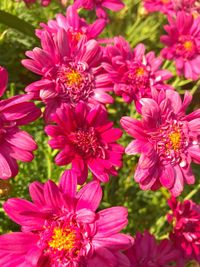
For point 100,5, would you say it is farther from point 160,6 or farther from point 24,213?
point 24,213

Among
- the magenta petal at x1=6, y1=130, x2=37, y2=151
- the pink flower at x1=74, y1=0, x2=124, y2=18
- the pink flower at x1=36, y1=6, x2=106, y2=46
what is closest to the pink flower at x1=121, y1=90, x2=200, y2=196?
the magenta petal at x1=6, y1=130, x2=37, y2=151

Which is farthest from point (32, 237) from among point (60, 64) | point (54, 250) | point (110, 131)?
point (60, 64)

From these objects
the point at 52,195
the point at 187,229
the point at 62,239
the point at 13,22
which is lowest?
the point at 187,229

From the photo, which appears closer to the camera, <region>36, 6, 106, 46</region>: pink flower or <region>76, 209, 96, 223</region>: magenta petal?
<region>76, 209, 96, 223</region>: magenta petal

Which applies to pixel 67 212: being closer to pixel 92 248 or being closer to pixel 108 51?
pixel 92 248

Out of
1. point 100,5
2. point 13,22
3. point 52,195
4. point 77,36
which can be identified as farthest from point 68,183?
point 100,5

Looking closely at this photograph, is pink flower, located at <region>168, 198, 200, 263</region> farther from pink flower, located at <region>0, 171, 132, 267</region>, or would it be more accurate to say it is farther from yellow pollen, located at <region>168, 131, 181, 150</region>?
pink flower, located at <region>0, 171, 132, 267</region>
